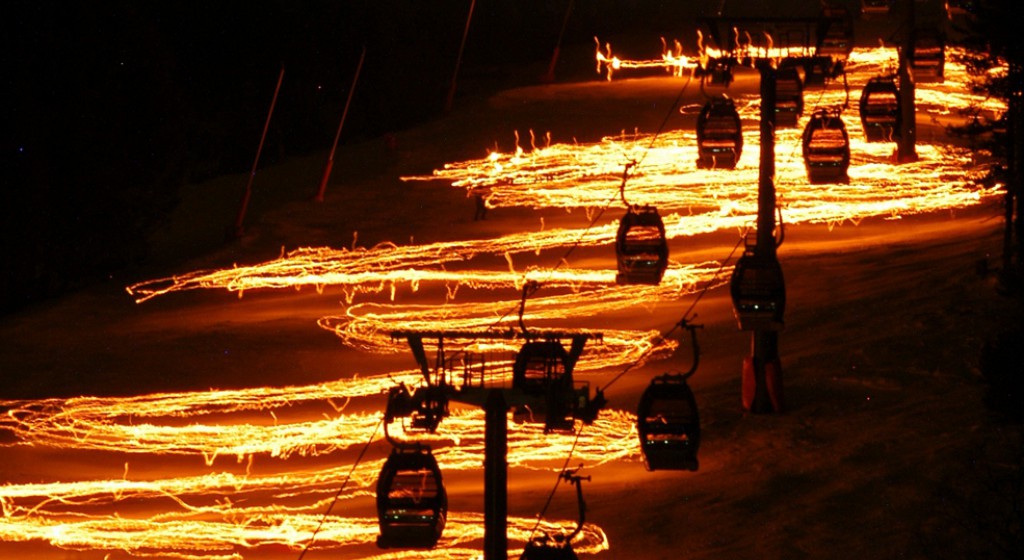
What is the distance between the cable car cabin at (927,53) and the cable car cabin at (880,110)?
2547 mm

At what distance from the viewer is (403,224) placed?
1462 inches

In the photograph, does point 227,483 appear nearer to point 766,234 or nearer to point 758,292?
point 758,292

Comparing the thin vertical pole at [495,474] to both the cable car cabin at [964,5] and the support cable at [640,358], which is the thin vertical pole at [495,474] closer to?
the support cable at [640,358]

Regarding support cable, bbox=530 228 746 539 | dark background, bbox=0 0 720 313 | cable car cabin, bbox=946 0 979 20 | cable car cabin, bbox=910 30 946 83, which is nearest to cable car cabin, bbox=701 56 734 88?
support cable, bbox=530 228 746 539

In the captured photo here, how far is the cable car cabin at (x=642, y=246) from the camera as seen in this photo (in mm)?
18188

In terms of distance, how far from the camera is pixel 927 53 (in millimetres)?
24141

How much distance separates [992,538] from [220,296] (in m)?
20.5

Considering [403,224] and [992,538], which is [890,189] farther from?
[992,538]

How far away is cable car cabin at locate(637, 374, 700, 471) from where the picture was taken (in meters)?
15.5

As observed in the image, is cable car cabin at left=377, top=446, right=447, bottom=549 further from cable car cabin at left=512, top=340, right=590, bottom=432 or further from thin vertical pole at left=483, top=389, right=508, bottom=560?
cable car cabin at left=512, top=340, right=590, bottom=432

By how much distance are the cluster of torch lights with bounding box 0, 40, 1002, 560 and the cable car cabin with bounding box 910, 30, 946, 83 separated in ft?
15.1

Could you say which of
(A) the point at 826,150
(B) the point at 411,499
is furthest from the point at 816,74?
(B) the point at 411,499

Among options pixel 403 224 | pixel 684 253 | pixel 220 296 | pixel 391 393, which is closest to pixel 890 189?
pixel 684 253

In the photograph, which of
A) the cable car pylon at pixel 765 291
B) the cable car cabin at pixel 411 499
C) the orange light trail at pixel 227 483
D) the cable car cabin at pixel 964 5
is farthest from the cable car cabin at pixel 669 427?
the cable car cabin at pixel 964 5
